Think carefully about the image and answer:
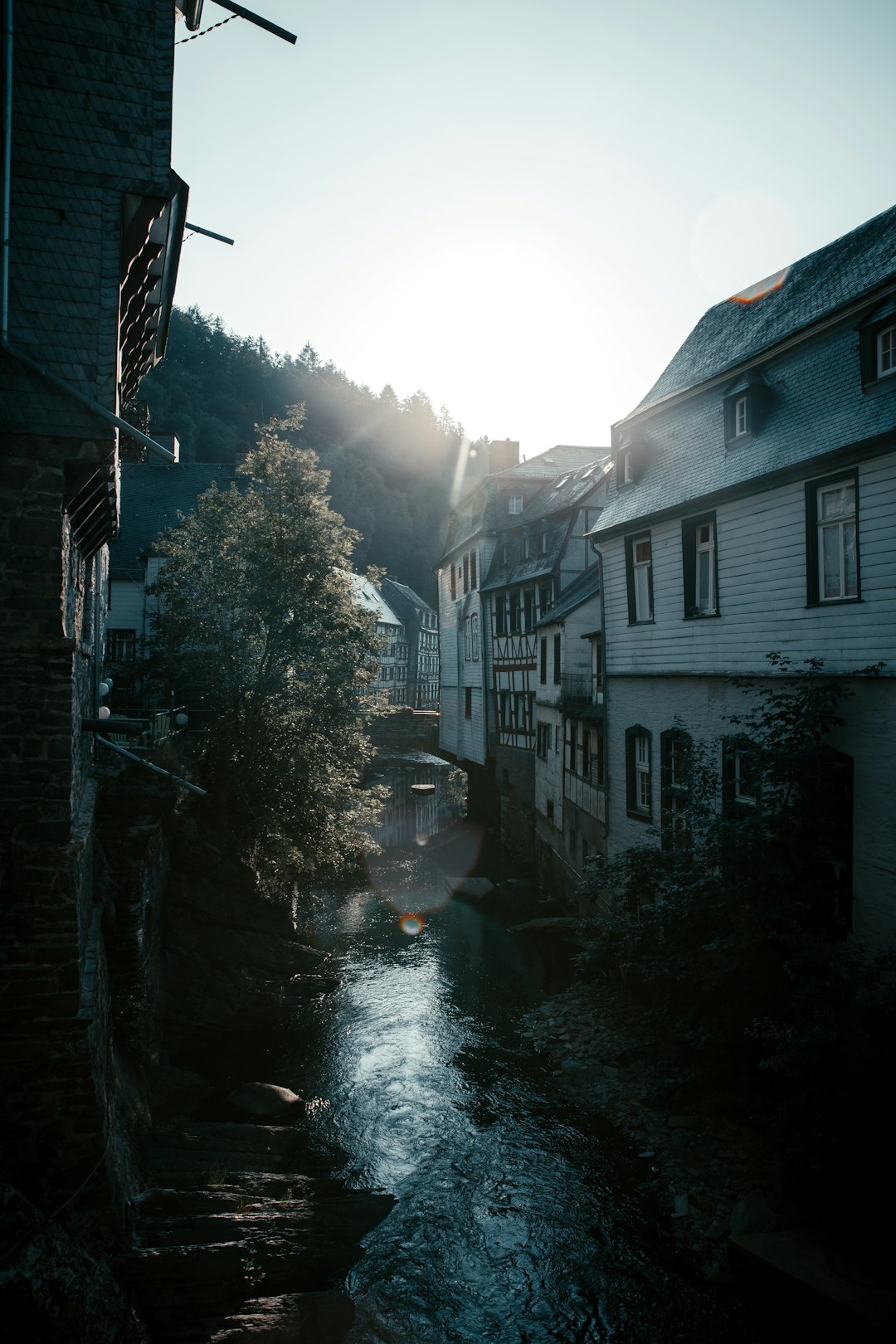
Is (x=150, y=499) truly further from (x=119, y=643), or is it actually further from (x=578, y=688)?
(x=578, y=688)

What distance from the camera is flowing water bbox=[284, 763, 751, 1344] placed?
7359 millimetres

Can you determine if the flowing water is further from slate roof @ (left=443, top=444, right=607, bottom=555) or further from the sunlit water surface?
slate roof @ (left=443, top=444, right=607, bottom=555)

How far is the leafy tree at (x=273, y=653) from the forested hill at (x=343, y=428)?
44316 mm

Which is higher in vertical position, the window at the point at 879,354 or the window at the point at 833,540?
the window at the point at 879,354

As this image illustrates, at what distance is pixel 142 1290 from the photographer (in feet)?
21.6

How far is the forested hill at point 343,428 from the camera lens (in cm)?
6384

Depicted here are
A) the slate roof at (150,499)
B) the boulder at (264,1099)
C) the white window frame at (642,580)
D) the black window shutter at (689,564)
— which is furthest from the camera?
the slate roof at (150,499)

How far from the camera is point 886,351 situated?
30.3ft

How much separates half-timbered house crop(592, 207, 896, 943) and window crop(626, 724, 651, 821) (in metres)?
0.03

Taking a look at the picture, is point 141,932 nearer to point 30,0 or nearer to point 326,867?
point 30,0

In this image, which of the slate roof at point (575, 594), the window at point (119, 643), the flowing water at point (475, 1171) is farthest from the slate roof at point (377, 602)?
the flowing water at point (475, 1171)

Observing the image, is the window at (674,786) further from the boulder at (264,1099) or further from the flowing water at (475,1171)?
the boulder at (264,1099)

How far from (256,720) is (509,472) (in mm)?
17937

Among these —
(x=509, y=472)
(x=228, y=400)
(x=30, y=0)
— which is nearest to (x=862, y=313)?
(x=30, y=0)
